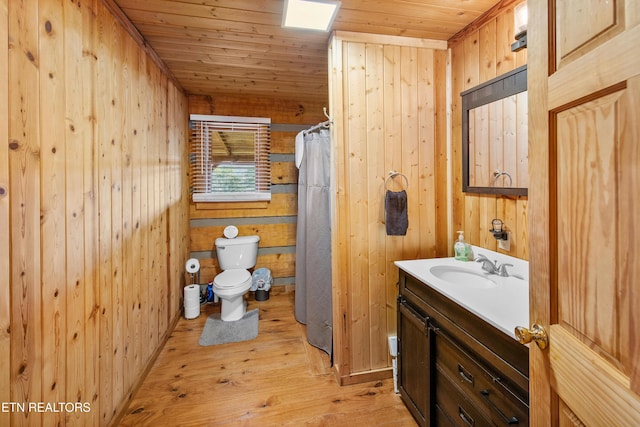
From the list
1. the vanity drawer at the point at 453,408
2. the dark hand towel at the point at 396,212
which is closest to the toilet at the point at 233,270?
the dark hand towel at the point at 396,212

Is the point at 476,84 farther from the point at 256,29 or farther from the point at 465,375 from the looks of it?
the point at 465,375

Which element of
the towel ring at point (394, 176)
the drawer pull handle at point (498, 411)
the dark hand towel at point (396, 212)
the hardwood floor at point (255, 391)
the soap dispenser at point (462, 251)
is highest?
the towel ring at point (394, 176)

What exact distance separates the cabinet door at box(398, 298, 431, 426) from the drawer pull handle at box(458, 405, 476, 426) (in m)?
0.21

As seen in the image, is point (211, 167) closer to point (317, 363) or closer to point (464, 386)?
point (317, 363)

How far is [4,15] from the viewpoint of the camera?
2.97 ft

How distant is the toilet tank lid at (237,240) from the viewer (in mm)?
3051

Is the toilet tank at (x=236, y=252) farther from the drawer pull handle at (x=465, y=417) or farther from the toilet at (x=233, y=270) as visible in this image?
the drawer pull handle at (x=465, y=417)

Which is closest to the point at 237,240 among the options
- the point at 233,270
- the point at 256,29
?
the point at 233,270

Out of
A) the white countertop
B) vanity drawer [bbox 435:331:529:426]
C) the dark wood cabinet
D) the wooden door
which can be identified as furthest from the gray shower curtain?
the wooden door

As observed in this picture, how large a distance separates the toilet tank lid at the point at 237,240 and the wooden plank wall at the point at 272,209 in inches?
6.4

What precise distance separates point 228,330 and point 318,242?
1.21 metres

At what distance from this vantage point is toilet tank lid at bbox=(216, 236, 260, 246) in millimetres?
3051

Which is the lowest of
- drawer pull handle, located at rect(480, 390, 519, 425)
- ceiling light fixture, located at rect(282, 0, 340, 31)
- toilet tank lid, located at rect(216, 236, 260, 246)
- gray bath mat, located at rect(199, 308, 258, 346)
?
gray bath mat, located at rect(199, 308, 258, 346)

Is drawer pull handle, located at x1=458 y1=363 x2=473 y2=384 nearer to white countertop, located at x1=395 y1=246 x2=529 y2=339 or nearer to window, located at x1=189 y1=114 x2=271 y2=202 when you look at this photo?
white countertop, located at x1=395 y1=246 x2=529 y2=339
